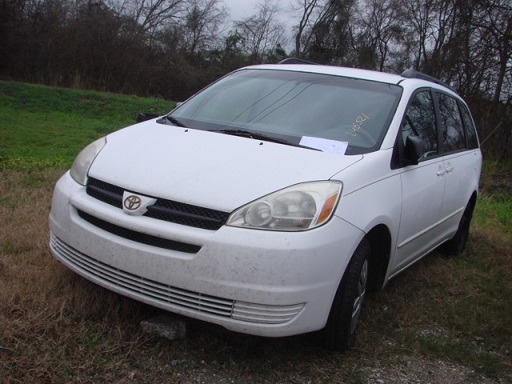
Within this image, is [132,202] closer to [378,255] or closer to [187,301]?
[187,301]

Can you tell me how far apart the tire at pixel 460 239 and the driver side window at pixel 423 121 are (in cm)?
138

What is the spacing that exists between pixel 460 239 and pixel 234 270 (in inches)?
140

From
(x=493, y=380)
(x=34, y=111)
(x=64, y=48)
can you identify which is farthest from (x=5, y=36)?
(x=493, y=380)

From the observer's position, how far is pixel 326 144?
3.22 meters

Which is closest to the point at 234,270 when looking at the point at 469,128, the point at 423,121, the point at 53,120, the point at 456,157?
the point at 423,121

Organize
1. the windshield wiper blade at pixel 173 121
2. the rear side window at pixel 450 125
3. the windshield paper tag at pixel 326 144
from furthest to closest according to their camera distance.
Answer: the rear side window at pixel 450 125
the windshield wiper blade at pixel 173 121
the windshield paper tag at pixel 326 144

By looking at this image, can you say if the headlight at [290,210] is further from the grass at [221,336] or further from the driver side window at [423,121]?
the driver side window at [423,121]

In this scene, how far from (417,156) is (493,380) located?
1.38 metres

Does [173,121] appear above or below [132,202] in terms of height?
above

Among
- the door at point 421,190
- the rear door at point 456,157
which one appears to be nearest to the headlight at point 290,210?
the door at point 421,190

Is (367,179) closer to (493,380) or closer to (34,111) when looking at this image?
(493,380)

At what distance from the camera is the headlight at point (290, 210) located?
2562 mm

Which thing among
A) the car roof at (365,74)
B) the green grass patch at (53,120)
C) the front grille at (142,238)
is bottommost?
the green grass patch at (53,120)

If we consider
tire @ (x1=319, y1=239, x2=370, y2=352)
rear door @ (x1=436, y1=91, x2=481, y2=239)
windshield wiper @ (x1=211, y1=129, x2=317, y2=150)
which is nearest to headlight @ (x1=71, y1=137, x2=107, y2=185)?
windshield wiper @ (x1=211, y1=129, x2=317, y2=150)
